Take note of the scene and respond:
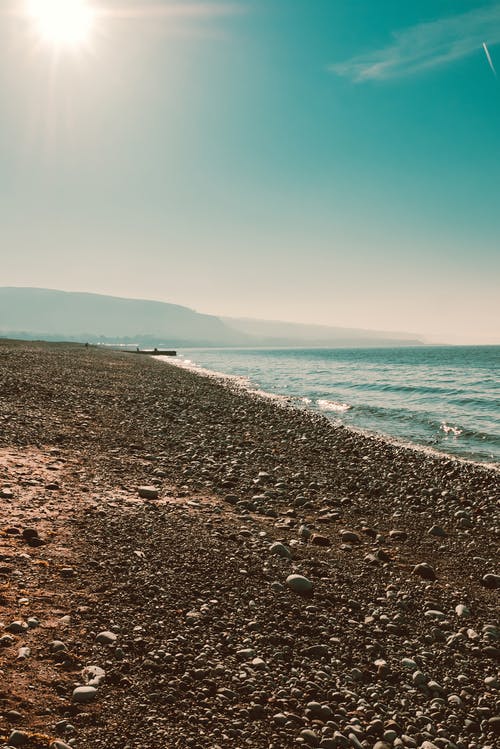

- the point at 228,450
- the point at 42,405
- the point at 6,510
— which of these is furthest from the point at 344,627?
the point at 42,405

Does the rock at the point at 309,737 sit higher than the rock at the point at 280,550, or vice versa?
the rock at the point at 280,550

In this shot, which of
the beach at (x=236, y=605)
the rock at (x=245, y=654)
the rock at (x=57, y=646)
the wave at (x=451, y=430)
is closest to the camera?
the beach at (x=236, y=605)

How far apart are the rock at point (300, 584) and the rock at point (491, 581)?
2.86 m

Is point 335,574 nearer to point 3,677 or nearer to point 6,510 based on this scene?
point 3,677

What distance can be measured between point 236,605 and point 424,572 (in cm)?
329

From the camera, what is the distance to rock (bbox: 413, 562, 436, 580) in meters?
7.68

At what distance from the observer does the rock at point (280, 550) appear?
7691 mm

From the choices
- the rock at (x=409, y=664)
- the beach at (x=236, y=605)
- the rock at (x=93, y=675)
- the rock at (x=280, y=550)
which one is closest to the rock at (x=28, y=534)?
the beach at (x=236, y=605)

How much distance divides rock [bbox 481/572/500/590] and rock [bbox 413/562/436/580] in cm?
73

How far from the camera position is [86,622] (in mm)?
5281

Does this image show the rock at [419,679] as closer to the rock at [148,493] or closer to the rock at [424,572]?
the rock at [424,572]

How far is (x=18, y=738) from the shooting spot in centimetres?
367

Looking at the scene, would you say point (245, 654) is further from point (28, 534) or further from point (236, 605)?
point (28, 534)

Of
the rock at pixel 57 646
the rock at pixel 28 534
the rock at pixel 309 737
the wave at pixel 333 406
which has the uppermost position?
the rock at pixel 28 534
